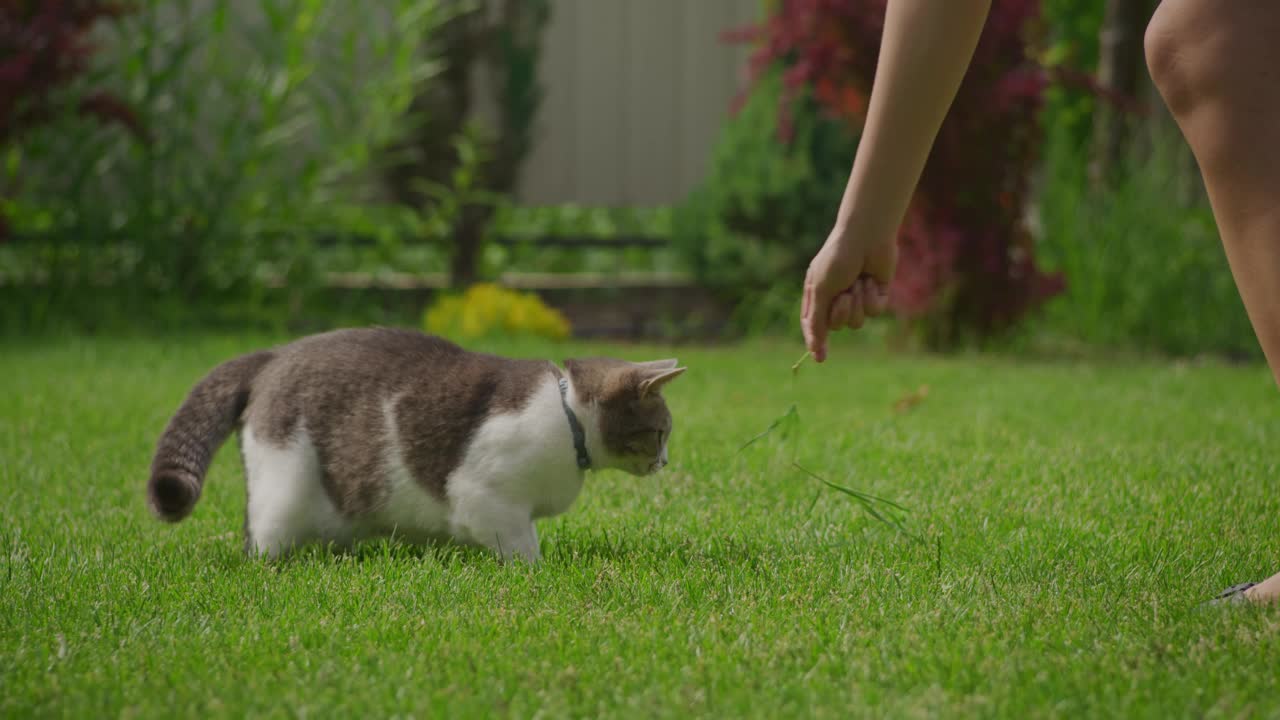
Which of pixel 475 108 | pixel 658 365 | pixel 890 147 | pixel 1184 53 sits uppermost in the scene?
pixel 475 108

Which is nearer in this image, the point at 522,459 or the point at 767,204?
the point at 522,459

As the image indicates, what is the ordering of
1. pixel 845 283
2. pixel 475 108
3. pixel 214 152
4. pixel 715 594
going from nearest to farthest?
1. pixel 845 283
2. pixel 715 594
3. pixel 214 152
4. pixel 475 108

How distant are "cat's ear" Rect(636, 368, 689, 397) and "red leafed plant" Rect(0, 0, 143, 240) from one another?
16.0ft

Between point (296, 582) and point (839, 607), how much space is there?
3.37 feet

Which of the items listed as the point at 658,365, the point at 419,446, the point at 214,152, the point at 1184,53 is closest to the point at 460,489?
the point at 419,446

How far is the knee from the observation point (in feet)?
6.53

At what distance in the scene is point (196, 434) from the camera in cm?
275

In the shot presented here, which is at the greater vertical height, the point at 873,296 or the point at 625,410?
the point at 873,296

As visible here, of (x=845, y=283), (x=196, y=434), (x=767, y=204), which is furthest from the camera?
(x=767, y=204)

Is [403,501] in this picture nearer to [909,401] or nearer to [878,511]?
[878,511]

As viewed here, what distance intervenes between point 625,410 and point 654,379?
0.12 metres

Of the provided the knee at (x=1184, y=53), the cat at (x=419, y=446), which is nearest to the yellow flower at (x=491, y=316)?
the cat at (x=419, y=446)

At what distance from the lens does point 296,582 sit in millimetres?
2422

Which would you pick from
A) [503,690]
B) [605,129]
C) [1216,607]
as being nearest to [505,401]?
[503,690]
